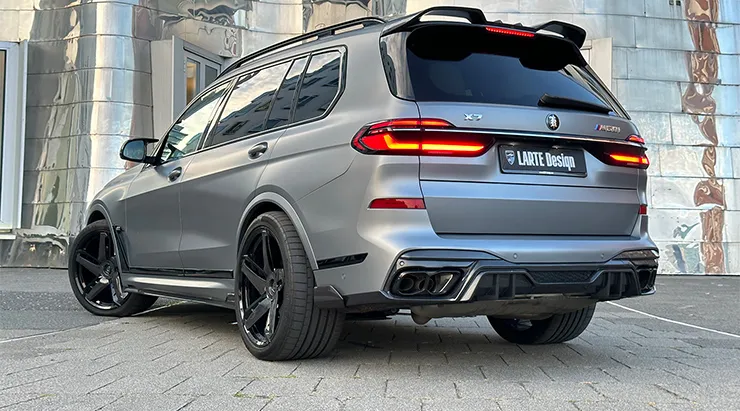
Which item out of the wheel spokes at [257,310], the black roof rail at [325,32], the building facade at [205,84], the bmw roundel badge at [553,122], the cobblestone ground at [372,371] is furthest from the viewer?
the building facade at [205,84]

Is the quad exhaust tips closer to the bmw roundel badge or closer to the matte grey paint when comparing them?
the matte grey paint

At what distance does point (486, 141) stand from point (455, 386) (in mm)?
1111

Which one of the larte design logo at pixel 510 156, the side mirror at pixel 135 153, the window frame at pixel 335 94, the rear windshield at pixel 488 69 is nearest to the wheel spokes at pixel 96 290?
the side mirror at pixel 135 153

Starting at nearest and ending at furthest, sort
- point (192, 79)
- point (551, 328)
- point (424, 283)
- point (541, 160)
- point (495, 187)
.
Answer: point (424, 283)
point (495, 187)
point (541, 160)
point (551, 328)
point (192, 79)

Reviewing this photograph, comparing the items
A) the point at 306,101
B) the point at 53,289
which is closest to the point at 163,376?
the point at 306,101

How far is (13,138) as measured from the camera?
11.9 metres

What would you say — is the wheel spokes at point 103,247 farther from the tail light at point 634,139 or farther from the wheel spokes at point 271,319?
the tail light at point 634,139

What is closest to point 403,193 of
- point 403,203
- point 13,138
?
point 403,203

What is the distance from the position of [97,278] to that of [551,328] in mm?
3681

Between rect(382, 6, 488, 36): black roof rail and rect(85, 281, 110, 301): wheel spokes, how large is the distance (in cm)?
358

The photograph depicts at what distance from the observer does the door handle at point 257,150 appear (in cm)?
452

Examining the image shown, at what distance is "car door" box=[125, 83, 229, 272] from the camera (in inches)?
215

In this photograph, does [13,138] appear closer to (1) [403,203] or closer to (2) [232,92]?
(2) [232,92]

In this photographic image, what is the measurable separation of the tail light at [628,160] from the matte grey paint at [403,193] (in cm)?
4
